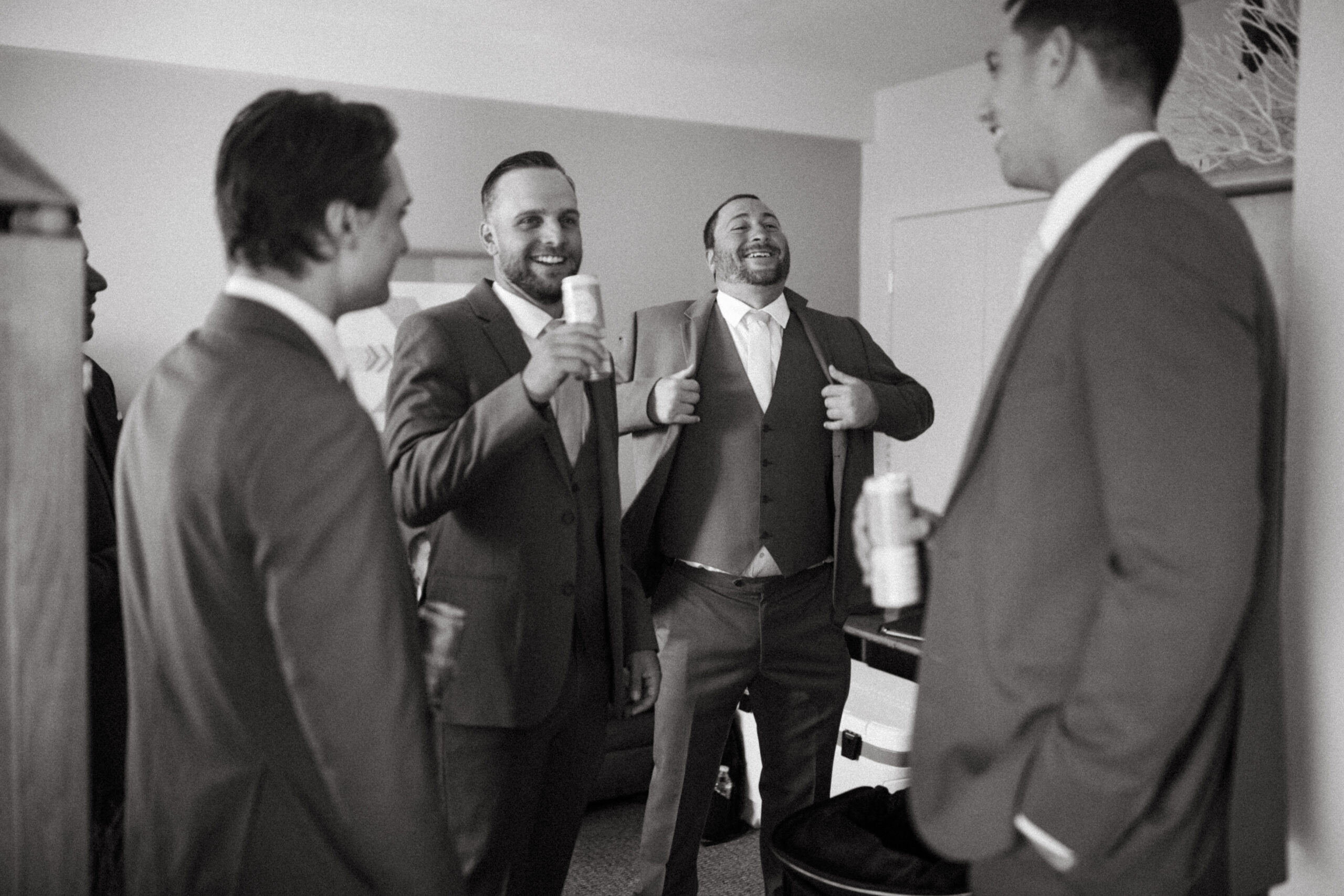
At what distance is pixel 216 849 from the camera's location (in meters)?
1.07

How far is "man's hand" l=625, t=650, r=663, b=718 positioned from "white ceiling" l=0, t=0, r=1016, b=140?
7.58 feet

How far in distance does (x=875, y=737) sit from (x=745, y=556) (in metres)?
0.66

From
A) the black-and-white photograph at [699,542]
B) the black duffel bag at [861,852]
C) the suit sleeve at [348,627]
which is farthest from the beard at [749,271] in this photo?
the suit sleeve at [348,627]

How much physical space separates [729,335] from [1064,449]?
1.53 meters

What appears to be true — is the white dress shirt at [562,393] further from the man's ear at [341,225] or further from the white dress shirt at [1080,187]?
the white dress shirt at [1080,187]

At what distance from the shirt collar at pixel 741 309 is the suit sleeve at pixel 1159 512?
5.19 ft

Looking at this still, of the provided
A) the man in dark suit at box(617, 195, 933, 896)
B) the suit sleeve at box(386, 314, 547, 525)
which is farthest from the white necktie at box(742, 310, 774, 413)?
the suit sleeve at box(386, 314, 547, 525)

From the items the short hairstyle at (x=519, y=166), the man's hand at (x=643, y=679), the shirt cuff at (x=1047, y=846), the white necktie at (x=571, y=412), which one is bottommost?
the man's hand at (x=643, y=679)

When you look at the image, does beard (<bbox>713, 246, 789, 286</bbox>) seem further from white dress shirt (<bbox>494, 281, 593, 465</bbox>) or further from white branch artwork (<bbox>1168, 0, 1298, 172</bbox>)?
white branch artwork (<bbox>1168, 0, 1298, 172</bbox>)

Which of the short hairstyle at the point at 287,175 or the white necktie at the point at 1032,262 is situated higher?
the short hairstyle at the point at 287,175

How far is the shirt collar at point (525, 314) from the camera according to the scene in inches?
76.0

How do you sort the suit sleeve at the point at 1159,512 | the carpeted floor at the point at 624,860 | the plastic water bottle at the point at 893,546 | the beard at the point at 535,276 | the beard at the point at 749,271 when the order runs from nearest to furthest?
1. the suit sleeve at the point at 1159,512
2. the plastic water bottle at the point at 893,546
3. the beard at the point at 535,276
4. the beard at the point at 749,271
5. the carpeted floor at the point at 624,860

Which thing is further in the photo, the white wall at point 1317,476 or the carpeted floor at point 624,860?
the carpeted floor at point 624,860

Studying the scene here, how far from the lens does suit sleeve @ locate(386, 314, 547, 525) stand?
1.62 m
